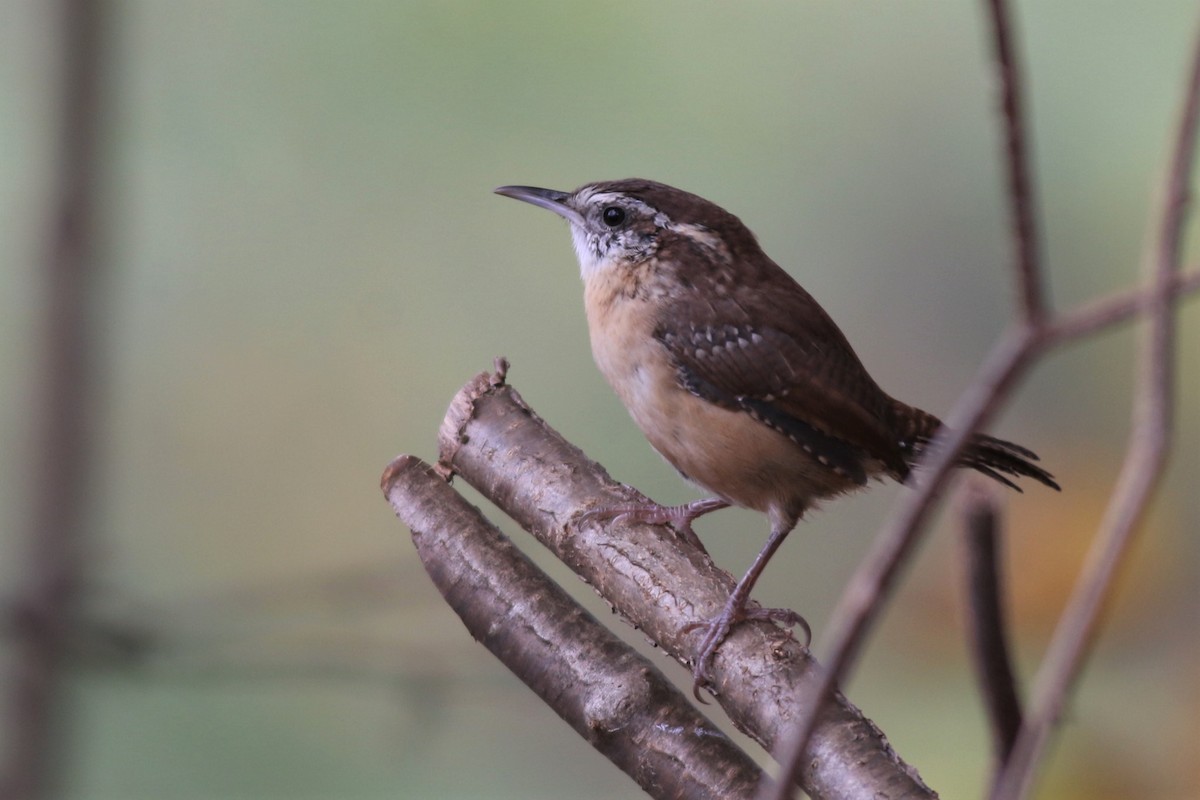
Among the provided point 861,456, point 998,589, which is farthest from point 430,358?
point 998,589

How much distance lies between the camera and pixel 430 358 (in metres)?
3.65

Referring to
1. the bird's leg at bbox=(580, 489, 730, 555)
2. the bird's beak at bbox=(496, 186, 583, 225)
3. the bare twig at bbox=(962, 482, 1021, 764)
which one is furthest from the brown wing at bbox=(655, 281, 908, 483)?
the bare twig at bbox=(962, 482, 1021, 764)

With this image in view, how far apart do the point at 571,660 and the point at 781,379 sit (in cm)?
72

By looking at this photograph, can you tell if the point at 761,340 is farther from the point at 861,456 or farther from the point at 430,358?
the point at 430,358

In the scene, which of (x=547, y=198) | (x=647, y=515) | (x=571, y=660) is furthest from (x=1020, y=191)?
(x=547, y=198)

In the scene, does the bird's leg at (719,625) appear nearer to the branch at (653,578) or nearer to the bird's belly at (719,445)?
the branch at (653,578)

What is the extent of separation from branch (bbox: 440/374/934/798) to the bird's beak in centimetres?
60

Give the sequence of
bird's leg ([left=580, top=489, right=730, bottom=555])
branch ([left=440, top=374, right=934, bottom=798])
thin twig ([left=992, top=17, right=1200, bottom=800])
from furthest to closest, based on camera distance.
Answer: bird's leg ([left=580, top=489, right=730, bottom=555]) < branch ([left=440, top=374, right=934, bottom=798]) < thin twig ([left=992, top=17, right=1200, bottom=800])

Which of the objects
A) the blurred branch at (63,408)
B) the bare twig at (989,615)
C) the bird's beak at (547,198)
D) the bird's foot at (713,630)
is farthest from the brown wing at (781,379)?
the bare twig at (989,615)

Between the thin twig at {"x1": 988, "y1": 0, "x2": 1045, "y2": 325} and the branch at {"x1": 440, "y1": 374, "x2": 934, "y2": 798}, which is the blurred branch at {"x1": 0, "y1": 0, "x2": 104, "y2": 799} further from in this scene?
the thin twig at {"x1": 988, "y1": 0, "x2": 1045, "y2": 325}

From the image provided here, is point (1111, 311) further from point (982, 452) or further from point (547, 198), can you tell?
point (547, 198)

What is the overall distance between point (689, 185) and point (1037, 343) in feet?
9.90

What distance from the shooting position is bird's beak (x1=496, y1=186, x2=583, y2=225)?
2.37 m

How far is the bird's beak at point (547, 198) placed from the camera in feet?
7.78
